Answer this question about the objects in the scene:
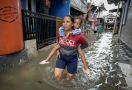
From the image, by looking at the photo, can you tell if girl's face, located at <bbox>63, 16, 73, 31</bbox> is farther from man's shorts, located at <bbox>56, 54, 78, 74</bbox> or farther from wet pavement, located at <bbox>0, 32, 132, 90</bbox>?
wet pavement, located at <bbox>0, 32, 132, 90</bbox>

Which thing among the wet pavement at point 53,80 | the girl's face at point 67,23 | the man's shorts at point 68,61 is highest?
the girl's face at point 67,23

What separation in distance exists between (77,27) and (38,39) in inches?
166

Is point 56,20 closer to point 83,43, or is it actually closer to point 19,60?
point 19,60

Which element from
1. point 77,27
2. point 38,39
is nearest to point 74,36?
point 77,27

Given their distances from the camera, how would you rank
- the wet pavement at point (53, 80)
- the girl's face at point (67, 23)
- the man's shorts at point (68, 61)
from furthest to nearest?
the wet pavement at point (53, 80), the man's shorts at point (68, 61), the girl's face at point (67, 23)

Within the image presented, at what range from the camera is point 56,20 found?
9.87 meters

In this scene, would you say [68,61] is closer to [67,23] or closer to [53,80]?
[53,80]

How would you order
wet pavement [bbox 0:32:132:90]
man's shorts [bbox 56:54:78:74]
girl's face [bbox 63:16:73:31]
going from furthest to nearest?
wet pavement [bbox 0:32:132:90] < man's shorts [bbox 56:54:78:74] < girl's face [bbox 63:16:73:31]

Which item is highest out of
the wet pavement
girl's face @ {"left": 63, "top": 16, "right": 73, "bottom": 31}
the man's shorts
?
girl's face @ {"left": 63, "top": 16, "right": 73, "bottom": 31}

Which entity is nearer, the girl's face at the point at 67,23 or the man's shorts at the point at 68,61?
the girl's face at the point at 67,23

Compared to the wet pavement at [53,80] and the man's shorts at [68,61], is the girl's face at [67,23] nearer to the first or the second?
the man's shorts at [68,61]

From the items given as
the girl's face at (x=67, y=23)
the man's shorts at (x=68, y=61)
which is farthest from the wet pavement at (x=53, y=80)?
the girl's face at (x=67, y=23)

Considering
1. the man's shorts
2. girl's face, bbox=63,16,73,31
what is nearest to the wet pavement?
the man's shorts

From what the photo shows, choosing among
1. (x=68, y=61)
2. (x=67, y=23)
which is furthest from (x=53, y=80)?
(x=67, y=23)
